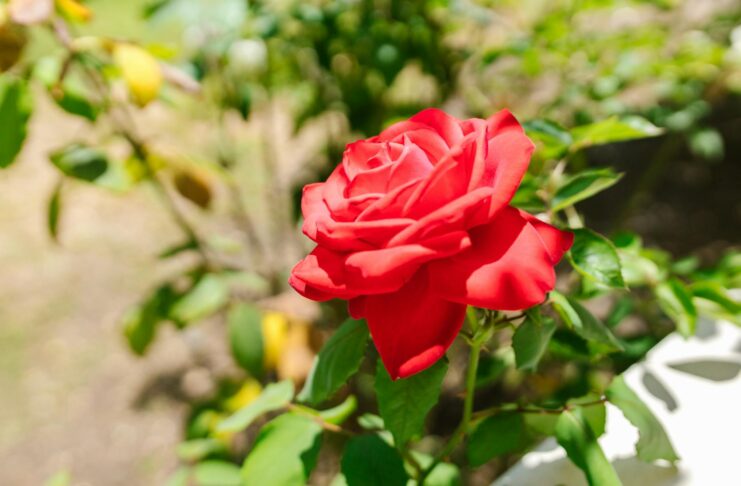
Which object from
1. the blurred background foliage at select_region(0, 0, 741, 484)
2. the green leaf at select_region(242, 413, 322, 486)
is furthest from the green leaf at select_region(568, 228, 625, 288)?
the green leaf at select_region(242, 413, 322, 486)

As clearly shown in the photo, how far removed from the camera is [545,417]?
679 mm

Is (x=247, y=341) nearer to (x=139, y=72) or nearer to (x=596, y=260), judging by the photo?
(x=139, y=72)

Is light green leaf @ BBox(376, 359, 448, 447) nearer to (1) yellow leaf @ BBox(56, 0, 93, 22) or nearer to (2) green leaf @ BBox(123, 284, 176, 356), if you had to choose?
(1) yellow leaf @ BBox(56, 0, 93, 22)

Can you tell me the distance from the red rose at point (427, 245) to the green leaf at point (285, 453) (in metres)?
0.22

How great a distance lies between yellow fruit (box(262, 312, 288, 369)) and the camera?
4.78ft

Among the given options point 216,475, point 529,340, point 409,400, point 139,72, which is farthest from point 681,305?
point 139,72

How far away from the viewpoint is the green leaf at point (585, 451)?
59cm

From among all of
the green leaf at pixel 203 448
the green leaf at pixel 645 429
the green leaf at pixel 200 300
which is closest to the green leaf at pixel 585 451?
the green leaf at pixel 645 429

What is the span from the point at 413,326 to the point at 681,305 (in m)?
0.46

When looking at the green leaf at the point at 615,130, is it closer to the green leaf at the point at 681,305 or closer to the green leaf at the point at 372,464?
the green leaf at the point at 681,305

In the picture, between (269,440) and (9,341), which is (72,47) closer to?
(269,440)

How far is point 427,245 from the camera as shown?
457 mm

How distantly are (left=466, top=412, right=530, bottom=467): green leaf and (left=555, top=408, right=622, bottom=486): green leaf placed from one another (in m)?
0.07

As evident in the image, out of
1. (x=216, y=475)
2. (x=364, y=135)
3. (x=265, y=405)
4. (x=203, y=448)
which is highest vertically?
(x=265, y=405)
